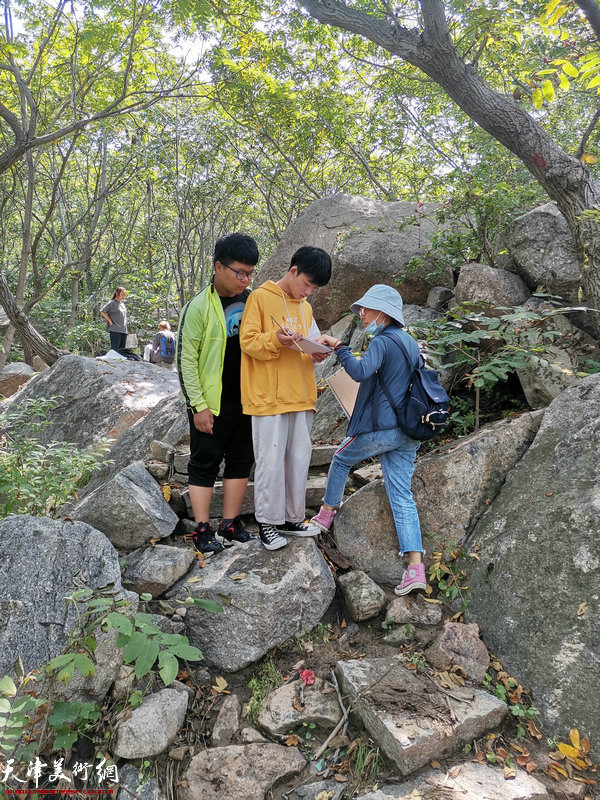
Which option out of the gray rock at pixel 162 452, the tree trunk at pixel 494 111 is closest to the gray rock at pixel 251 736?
the gray rock at pixel 162 452

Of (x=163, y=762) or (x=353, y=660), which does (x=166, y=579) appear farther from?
(x=353, y=660)

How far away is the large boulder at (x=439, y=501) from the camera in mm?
3469

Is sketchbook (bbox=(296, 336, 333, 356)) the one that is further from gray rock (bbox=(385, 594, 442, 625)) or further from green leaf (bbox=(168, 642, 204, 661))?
green leaf (bbox=(168, 642, 204, 661))

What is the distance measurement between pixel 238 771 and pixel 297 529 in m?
1.46

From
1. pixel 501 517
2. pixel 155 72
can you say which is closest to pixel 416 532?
pixel 501 517

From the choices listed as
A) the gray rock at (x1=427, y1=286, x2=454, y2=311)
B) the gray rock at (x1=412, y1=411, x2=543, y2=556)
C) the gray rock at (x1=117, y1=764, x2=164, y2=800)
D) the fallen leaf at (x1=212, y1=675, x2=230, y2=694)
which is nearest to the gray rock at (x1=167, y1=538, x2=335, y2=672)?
the fallen leaf at (x1=212, y1=675, x2=230, y2=694)

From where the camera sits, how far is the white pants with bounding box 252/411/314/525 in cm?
324

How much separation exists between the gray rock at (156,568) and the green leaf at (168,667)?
995 mm

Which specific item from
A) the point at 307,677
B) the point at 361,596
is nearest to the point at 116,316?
the point at 361,596

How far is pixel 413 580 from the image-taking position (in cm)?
313

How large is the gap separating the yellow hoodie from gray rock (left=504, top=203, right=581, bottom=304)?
9.43 ft

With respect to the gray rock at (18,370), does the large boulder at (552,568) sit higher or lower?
higher

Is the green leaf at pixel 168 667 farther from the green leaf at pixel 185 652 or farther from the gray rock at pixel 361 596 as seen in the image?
the gray rock at pixel 361 596

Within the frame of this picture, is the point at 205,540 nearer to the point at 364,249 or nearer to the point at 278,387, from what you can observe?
the point at 278,387
